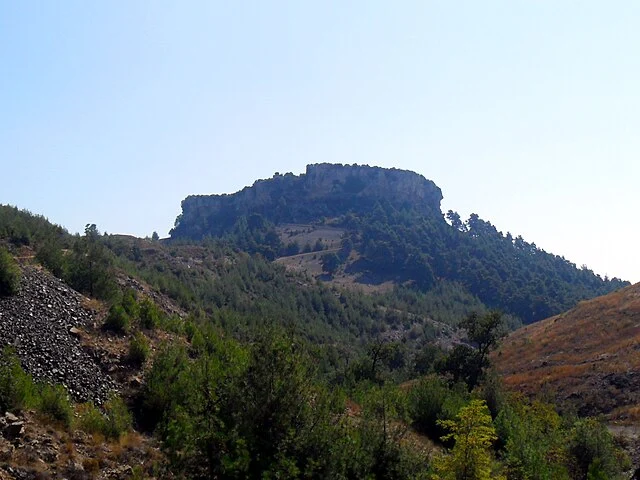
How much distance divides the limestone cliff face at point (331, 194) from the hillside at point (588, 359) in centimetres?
13082

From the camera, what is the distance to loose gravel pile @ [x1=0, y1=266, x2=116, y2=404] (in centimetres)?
1522

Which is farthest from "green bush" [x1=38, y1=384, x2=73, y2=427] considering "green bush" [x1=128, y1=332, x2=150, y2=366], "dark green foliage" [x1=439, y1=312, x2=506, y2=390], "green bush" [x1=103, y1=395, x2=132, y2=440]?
"dark green foliage" [x1=439, y1=312, x2=506, y2=390]

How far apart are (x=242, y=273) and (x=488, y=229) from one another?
113870mm

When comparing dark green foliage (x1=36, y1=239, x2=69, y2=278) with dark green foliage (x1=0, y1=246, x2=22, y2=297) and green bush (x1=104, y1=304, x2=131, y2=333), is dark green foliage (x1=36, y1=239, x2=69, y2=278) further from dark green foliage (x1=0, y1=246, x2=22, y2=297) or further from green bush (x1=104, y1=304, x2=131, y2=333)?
green bush (x1=104, y1=304, x2=131, y2=333)

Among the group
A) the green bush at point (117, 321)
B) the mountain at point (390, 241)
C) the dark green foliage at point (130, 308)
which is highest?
the mountain at point (390, 241)

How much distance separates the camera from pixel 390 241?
516ft

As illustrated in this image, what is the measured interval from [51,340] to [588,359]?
→ 128 ft

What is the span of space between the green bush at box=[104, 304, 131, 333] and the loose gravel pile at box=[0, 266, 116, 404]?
597 millimetres

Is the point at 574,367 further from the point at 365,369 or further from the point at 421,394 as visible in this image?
the point at 421,394

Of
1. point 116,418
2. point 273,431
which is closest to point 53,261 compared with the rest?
point 116,418

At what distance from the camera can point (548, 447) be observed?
725 inches

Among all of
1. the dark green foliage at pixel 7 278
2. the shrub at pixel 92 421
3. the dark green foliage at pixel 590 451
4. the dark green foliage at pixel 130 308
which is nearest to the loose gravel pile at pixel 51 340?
the dark green foliage at pixel 7 278

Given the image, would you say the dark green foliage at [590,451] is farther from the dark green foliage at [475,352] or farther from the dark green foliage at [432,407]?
the dark green foliage at [475,352]

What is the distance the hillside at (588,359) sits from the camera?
32656 mm
